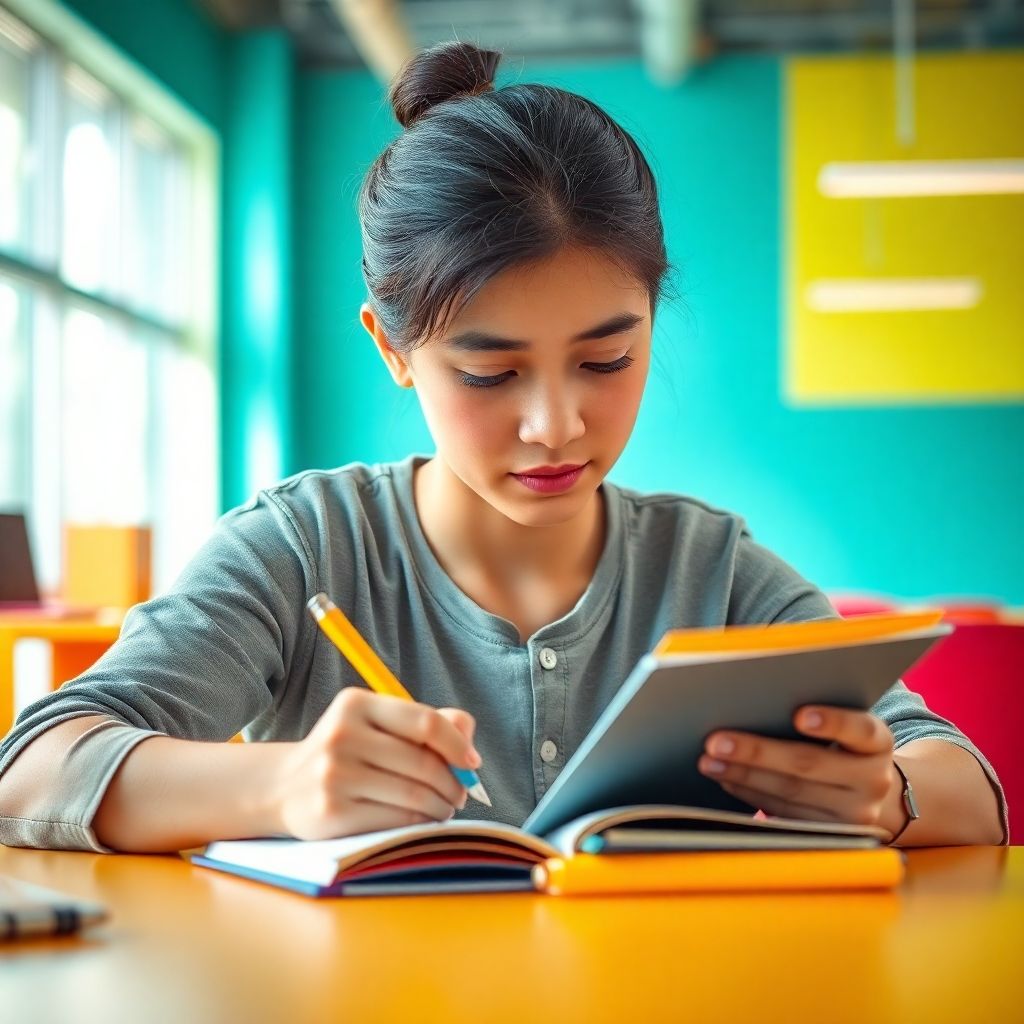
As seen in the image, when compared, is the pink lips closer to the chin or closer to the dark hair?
the chin

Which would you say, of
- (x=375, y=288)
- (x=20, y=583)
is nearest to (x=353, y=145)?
(x=20, y=583)

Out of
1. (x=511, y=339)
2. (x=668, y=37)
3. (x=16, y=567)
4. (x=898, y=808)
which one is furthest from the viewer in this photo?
(x=668, y=37)

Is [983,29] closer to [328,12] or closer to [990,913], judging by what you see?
[328,12]

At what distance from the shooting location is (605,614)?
132 cm

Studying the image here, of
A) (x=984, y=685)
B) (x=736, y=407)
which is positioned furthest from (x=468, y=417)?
(x=736, y=407)

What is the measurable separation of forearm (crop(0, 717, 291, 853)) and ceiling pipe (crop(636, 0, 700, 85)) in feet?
19.3

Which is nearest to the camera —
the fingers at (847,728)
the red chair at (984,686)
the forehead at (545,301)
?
the fingers at (847,728)

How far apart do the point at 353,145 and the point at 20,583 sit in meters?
4.81

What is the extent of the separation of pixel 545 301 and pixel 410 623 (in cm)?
36

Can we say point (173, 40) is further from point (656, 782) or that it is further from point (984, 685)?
point (656, 782)

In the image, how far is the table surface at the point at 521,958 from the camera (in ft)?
1.93

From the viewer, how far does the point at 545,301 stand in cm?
111

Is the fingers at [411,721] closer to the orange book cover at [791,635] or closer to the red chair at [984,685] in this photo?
the orange book cover at [791,635]

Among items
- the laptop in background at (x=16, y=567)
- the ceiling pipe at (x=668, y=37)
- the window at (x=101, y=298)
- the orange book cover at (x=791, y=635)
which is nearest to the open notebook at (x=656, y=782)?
the orange book cover at (x=791, y=635)
